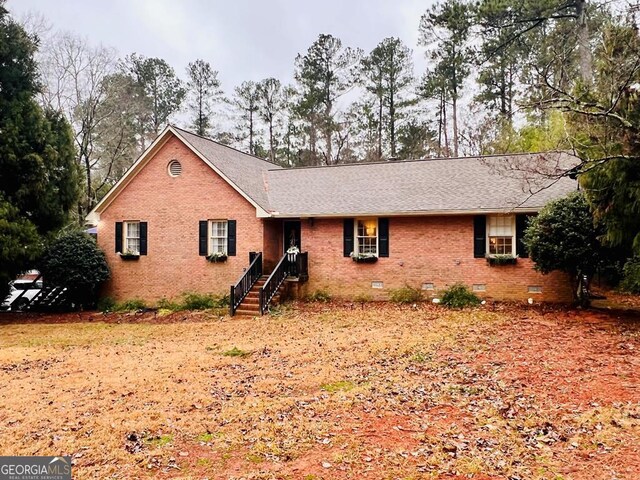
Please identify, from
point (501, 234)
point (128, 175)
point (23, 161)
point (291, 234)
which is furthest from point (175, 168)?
point (501, 234)

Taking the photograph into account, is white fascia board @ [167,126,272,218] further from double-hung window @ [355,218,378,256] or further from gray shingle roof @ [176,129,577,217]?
double-hung window @ [355,218,378,256]

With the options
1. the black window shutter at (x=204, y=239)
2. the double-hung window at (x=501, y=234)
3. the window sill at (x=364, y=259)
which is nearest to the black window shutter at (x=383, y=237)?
the window sill at (x=364, y=259)

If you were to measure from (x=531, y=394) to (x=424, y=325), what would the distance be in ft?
17.5

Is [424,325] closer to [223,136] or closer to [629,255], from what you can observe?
[629,255]

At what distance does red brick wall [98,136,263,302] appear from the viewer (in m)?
16.3

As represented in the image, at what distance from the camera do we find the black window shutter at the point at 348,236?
15812 mm

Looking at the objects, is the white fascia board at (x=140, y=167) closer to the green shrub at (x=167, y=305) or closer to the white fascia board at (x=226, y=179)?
the white fascia board at (x=226, y=179)

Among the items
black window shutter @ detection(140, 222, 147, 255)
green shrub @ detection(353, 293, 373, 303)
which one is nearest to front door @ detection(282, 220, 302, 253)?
green shrub @ detection(353, 293, 373, 303)

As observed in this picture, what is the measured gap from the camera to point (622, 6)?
362 inches

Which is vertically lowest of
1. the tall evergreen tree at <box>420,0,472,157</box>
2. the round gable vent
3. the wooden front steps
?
the wooden front steps

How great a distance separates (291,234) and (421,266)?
5.38m

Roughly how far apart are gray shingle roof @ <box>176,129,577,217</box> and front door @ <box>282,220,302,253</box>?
0.88 m

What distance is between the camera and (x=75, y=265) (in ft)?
53.7

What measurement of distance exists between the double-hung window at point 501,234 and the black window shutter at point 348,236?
4778 mm
